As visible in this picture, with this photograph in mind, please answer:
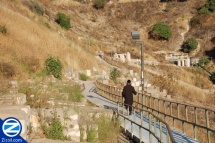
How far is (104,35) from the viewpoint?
73.4 m

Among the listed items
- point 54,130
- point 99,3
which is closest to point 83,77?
point 54,130

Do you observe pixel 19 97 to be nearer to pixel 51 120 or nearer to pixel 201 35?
pixel 51 120

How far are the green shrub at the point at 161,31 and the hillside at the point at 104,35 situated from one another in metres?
1.22

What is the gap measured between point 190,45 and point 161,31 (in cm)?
714

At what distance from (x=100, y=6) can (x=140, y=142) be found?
78605 millimetres

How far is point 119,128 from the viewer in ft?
44.6

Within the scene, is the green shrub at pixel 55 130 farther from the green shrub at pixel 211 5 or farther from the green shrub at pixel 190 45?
the green shrub at pixel 211 5

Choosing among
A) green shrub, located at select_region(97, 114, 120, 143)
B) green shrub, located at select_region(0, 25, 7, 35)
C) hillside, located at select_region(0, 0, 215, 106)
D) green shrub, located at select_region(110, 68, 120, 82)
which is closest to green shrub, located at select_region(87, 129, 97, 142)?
green shrub, located at select_region(97, 114, 120, 143)

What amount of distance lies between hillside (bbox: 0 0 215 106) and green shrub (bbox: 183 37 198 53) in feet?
5.03

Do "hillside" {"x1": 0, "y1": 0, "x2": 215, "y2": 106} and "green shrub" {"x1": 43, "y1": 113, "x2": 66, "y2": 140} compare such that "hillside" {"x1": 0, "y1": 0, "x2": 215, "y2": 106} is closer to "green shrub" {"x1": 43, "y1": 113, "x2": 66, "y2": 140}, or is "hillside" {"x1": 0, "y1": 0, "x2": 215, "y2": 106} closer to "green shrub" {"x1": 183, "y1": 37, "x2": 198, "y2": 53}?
"green shrub" {"x1": 183, "y1": 37, "x2": 198, "y2": 53}

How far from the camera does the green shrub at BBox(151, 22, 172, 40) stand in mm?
71812

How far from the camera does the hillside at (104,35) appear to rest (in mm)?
31834

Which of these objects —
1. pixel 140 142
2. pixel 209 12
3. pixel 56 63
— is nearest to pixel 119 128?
pixel 140 142

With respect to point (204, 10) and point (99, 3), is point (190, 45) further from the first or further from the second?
point (99, 3)
